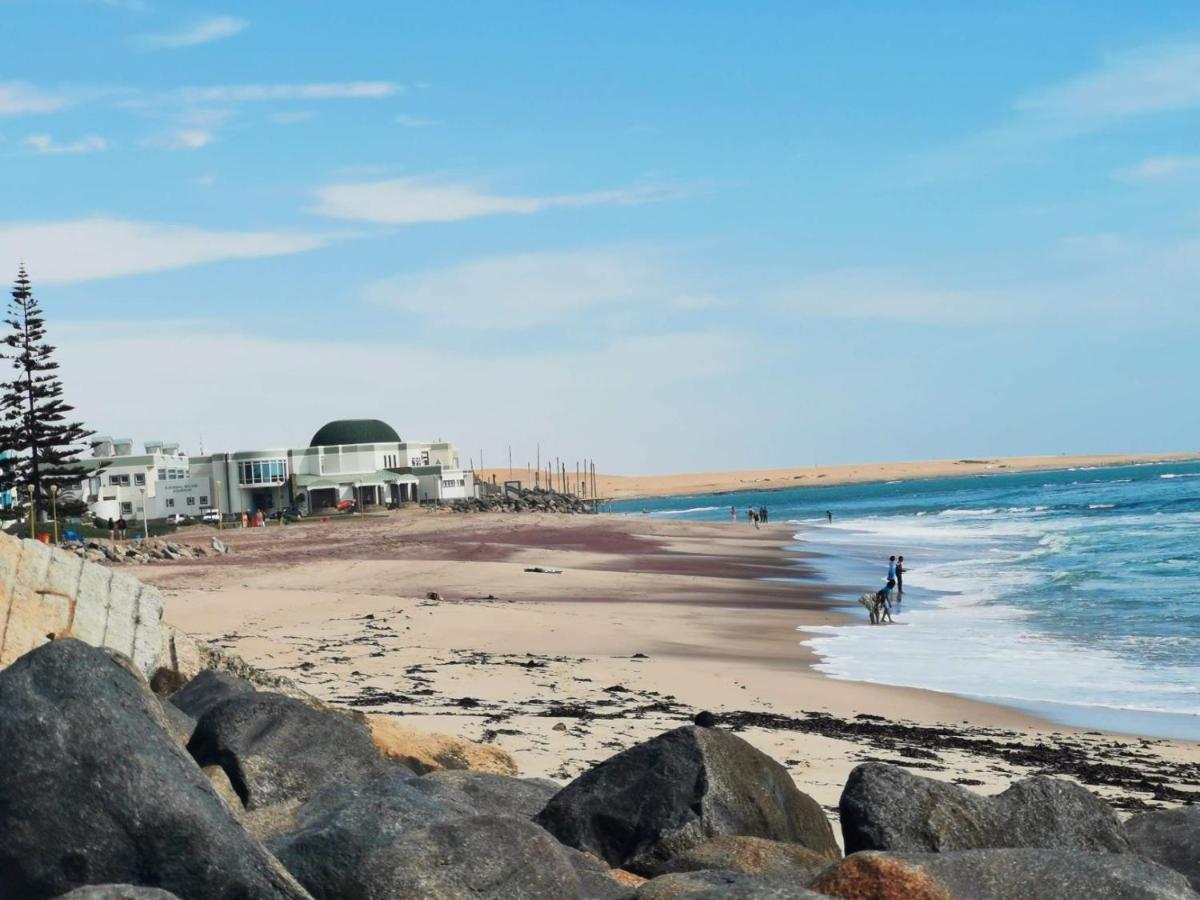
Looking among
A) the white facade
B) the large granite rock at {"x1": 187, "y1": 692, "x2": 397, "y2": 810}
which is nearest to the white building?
the white facade

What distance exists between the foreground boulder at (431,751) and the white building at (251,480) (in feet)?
241

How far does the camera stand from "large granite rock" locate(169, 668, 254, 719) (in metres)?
9.45

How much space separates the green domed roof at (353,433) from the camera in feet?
338

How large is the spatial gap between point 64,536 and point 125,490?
32426mm

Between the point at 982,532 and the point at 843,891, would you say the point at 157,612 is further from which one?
the point at 982,532

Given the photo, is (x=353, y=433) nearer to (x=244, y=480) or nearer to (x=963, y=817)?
(x=244, y=480)

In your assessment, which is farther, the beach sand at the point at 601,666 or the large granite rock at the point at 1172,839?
the beach sand at the point at 601,666

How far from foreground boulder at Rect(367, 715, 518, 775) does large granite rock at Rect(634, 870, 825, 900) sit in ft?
12.3

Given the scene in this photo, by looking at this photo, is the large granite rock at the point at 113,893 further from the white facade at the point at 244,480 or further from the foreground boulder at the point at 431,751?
the white facade at the point at 244,480

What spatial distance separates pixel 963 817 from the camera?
22.3 feet

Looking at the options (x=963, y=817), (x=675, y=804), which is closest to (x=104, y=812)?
(x=675, y=804)

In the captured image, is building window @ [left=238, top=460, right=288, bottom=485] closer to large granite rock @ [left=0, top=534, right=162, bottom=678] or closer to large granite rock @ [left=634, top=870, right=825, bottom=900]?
large granite rock @ [left=0, top=534, right=162, bottom=678]

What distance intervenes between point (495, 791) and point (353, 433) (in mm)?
97234

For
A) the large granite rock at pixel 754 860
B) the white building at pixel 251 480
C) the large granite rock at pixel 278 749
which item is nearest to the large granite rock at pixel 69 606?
the large granite rock at pixel 278 749
